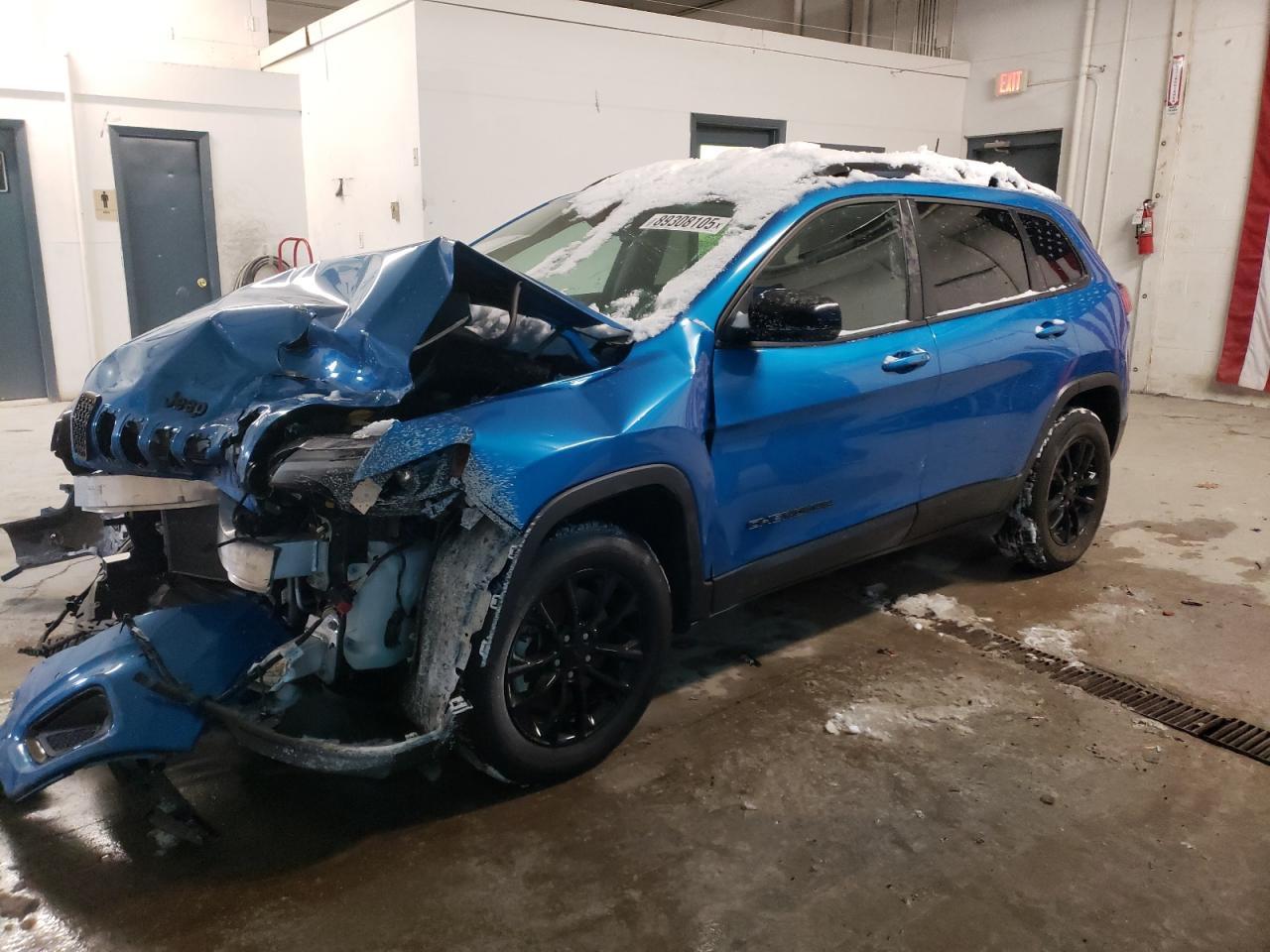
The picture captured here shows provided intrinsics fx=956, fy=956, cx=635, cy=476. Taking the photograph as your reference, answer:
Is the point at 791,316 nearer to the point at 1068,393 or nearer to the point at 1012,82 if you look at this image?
the point at 1068,393

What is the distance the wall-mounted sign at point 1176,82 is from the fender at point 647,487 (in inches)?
347

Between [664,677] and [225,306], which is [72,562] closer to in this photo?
[225,306]

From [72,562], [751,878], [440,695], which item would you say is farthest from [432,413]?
[72,562]

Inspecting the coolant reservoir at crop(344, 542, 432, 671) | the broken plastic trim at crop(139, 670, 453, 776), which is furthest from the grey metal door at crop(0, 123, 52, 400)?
the coolant reservoir at crop(344, 542, 432, 671)

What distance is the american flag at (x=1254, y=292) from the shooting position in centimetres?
861

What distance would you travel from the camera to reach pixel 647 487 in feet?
8.77

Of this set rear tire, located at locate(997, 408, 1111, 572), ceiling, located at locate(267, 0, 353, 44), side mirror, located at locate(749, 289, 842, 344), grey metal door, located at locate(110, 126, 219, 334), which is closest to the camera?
side mirror, located at locate(749, 289, 842, 344)

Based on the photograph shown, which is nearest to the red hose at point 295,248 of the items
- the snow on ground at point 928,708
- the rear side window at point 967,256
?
the rear side window at point 967,256

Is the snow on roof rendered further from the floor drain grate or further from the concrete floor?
the floor drain grate

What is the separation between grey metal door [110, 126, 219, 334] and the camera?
8.73 meters

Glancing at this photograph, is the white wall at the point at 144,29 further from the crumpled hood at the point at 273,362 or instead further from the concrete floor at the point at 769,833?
the crumpled hood at the point at 273,362

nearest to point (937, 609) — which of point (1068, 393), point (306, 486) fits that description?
point (1068, 393)

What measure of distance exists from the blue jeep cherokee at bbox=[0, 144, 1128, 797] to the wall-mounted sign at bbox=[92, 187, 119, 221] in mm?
6598

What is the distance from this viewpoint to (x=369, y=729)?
290cm
